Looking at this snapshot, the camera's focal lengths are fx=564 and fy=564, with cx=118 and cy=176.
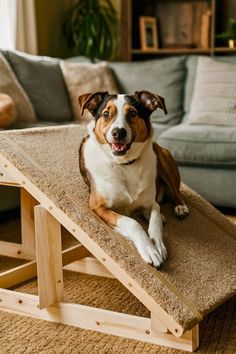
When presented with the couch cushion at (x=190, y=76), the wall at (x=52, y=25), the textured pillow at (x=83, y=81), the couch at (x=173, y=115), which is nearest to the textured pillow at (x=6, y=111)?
the couch at (x=173, y=115)

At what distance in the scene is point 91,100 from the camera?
2.07 m

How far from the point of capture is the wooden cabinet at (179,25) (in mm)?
5039

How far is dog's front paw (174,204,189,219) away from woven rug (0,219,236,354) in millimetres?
369

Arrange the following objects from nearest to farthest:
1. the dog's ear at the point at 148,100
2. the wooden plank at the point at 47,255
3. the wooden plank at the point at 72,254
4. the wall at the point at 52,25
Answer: the wooden plank at the point at 47,255
the dog's ear at the point at 148,100
the wooden plank at the point at 72,254
the wall at the point at 52,25

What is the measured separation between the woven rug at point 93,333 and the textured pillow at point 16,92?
1.40 m

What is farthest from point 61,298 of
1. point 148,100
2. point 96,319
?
point 148,100

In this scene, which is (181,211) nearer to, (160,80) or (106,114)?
(106,114)

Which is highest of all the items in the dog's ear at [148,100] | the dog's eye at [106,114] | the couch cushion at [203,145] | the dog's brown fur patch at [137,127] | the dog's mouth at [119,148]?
the dog's ear at [148,100]

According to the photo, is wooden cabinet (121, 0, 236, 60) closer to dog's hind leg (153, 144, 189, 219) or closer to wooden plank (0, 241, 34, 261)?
dog's hind leg (153, 144, 189, 219)

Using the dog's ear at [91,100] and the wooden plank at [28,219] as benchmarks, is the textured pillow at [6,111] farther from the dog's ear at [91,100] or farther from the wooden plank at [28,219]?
the dog's ear at [91,100]

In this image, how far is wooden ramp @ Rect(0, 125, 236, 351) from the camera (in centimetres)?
173

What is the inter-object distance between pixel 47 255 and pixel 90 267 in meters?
0.49

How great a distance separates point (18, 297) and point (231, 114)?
207cm

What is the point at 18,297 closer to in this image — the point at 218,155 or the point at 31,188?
the point at 31,188
